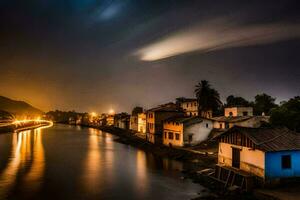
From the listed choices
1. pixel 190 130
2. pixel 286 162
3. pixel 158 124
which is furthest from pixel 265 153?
pixel 158 124

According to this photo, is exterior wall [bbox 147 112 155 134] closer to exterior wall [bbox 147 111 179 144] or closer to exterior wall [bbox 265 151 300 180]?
exterior wall [bbox 147 111 179 144]

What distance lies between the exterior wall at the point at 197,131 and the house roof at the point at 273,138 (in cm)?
2813

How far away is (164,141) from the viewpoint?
231ft

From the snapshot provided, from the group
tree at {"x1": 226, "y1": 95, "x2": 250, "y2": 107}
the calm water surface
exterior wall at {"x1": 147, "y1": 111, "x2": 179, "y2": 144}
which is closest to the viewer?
the calm water surface

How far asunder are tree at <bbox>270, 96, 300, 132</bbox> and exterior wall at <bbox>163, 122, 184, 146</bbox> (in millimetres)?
18656

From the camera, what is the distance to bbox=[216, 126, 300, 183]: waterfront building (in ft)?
93.5

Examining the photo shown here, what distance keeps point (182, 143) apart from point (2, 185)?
35.1 metres

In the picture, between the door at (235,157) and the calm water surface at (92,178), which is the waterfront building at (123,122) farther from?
the door at (235,157)

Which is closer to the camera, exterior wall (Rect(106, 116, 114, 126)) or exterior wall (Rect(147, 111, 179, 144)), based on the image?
exterior wall (Rect(147, 111, 179, 144))

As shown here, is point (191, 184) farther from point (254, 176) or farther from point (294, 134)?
point (294, 134)

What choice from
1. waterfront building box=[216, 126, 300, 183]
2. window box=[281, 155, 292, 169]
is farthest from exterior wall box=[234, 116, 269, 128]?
window box=[281, 155, 292, 169]

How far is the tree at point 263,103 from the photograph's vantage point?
299 ft

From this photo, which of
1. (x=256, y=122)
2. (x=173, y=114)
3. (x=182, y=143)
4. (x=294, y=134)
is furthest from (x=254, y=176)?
(x=173, y=114)

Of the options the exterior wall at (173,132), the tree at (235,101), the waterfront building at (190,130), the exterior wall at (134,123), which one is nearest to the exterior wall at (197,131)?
the waterfront building at (190,130)
